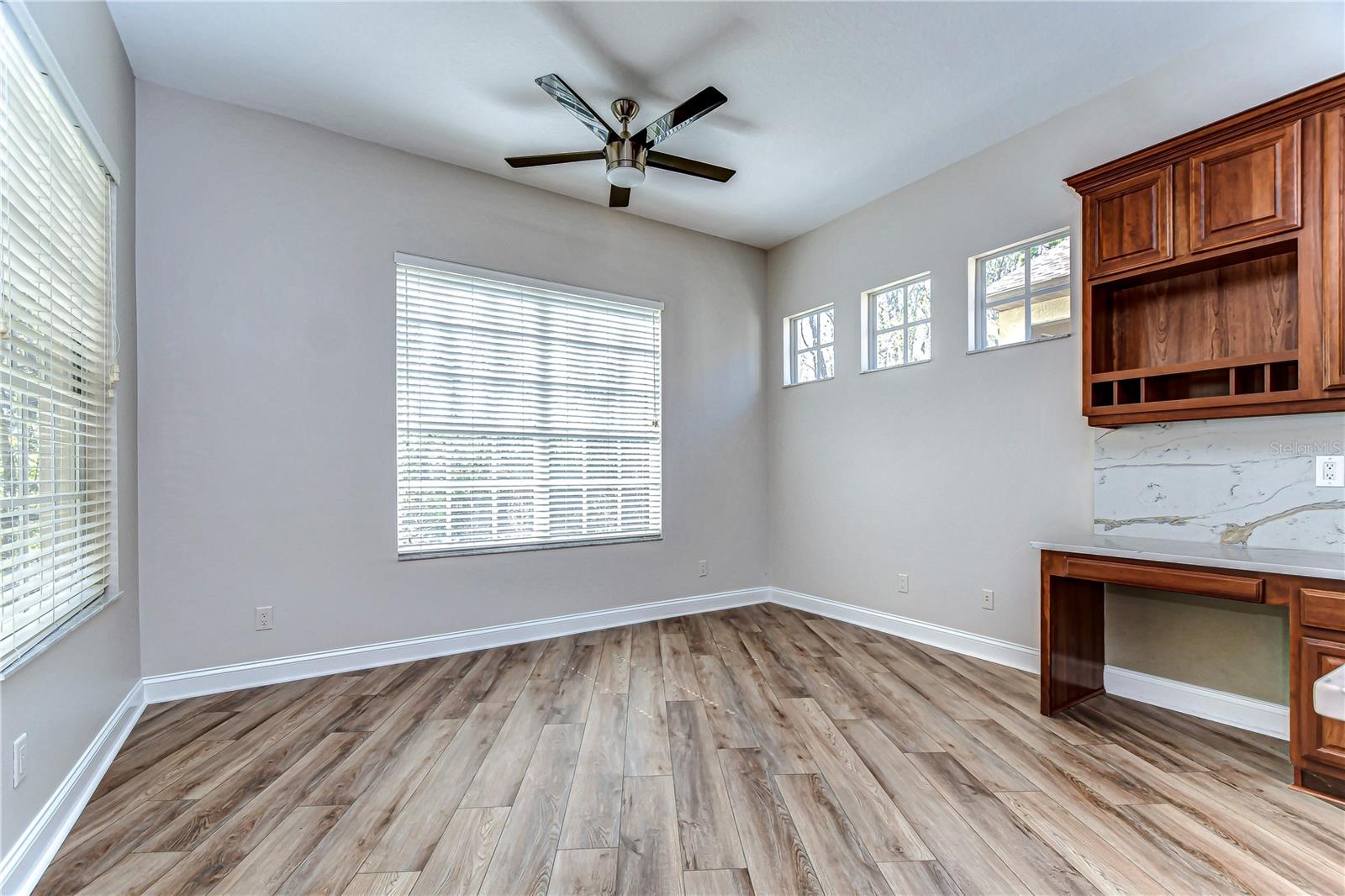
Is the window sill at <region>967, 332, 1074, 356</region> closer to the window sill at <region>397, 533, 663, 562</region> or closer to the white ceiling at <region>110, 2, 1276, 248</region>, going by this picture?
the white ceiling at <region>110, 2, 1276, 248</region>

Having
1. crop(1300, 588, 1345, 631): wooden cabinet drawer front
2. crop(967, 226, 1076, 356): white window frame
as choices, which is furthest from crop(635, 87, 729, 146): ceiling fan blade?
crop(1300, 588, 1345, 631): wooden cabinet drawer front

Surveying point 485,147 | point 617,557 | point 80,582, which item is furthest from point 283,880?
point 485,147

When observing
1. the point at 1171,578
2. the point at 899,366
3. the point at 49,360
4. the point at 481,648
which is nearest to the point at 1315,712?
the point at 1171,578

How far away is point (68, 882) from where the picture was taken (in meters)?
1.68

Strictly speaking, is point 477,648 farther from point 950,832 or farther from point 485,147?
point 485,147

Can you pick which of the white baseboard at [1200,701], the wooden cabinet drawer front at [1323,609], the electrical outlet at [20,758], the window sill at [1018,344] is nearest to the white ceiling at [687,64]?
the window sill at [1018,344]

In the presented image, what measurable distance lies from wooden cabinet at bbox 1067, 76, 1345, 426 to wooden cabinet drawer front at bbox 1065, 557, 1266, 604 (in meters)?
0.76

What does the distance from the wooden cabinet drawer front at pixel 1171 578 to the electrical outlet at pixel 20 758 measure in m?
3.84

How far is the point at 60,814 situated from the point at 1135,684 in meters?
4.44

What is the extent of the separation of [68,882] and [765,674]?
2822 mm

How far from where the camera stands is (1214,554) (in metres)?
2.44

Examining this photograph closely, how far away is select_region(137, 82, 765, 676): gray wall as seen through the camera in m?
3.04

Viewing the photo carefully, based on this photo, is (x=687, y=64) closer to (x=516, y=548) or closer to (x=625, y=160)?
(x=625, y=160)

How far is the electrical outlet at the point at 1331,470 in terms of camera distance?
2389 millimetres
